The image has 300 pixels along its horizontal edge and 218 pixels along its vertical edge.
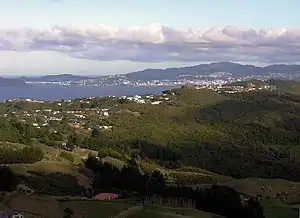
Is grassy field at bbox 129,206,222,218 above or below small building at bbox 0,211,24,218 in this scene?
below

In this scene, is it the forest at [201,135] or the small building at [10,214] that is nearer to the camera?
the small building at [10,214]

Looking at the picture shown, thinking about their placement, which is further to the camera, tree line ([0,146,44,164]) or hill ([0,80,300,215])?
tree line ([0,146,44,164])

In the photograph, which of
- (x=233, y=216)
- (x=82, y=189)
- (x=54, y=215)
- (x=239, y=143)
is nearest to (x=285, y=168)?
(x=239, y=143)

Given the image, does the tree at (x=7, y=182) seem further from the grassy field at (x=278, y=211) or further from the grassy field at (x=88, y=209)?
the grassy field at (x=278, y=211)

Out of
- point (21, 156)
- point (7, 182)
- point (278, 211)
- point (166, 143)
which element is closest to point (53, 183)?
point (7, 182)

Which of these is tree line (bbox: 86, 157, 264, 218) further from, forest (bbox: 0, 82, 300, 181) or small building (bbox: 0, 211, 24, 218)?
forest (bbox: 0, 82, 300, 181)

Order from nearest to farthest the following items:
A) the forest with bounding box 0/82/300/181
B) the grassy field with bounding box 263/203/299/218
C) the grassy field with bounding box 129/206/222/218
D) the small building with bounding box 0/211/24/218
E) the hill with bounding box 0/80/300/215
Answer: the small building with bounding box 0/211/24/218, the grassy field with bounding box 129/206/222/218, the grassy field with bounding box 263/203/299/218, the hill with bounding box 0/80/300/215, the forest with bounding box 0/82/300/181

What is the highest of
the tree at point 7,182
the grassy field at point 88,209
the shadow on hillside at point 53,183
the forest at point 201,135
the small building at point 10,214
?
the small building at point 10,214

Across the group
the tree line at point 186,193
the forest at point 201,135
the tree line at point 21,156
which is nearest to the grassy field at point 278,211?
the tree line at point 186,193

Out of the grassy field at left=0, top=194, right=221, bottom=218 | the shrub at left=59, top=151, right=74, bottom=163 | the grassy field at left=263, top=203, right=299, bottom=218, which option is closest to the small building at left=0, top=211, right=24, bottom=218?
the grassy field at left=0, top=194, right=221, bottom=218

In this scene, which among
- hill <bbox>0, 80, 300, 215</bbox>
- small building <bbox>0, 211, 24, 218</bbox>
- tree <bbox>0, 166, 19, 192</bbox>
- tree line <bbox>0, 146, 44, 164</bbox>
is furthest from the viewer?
tree line <bbox>0, 146, 44, 164</bbox>

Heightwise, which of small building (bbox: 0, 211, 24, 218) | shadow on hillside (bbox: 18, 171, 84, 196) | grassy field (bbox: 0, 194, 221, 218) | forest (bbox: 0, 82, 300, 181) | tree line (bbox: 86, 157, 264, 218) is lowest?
forest (bbox: 0, 82, 300, 181)
